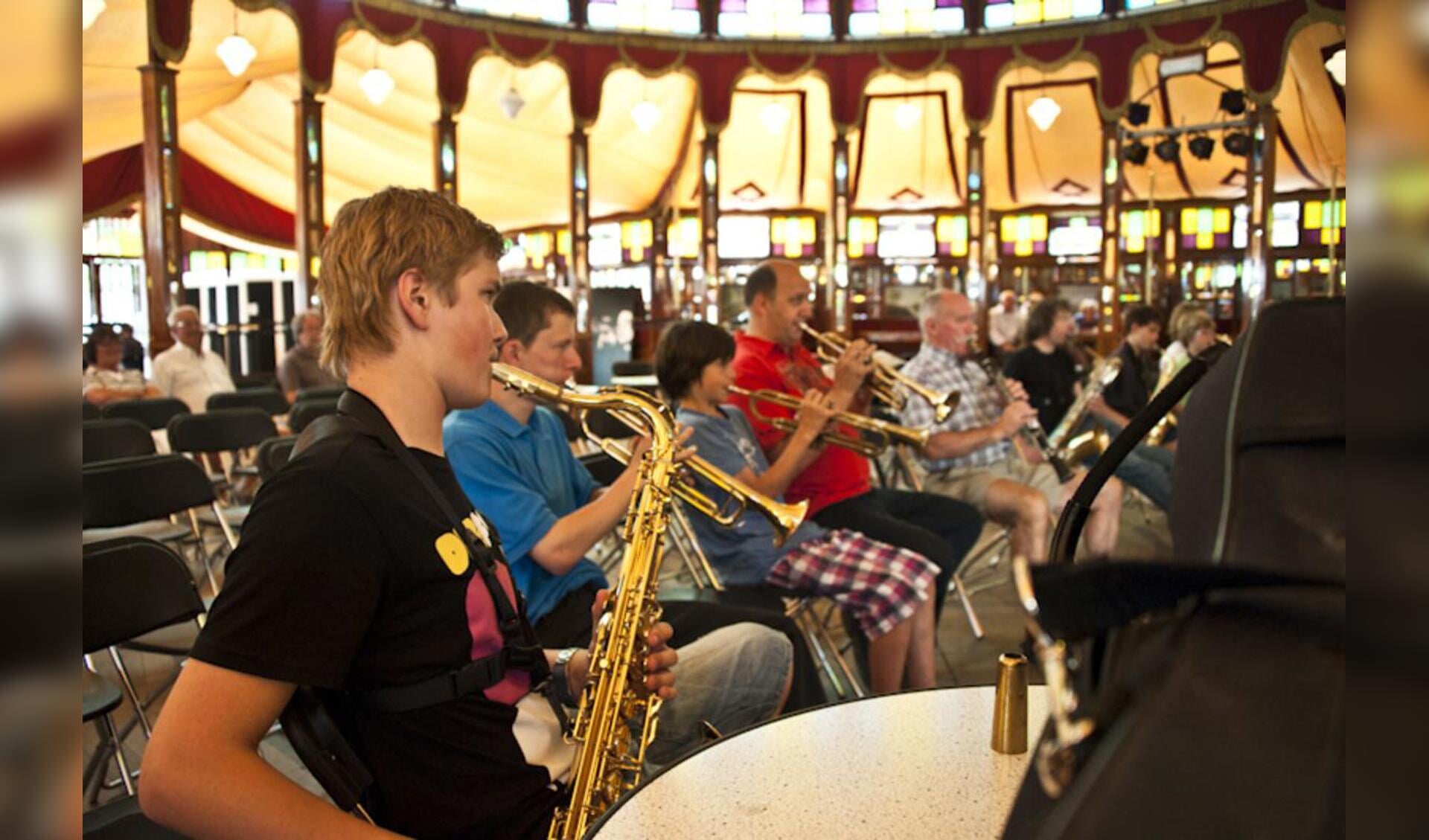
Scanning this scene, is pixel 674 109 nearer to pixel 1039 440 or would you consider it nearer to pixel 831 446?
pixel 1039 440

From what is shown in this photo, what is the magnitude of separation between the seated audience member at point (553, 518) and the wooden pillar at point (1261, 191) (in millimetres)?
12298

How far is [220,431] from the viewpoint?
498cm

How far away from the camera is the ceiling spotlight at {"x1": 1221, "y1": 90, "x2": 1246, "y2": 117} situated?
12750 mm

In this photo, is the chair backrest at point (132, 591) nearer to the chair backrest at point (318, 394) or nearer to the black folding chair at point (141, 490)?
the black folding chair at point (141, 490)

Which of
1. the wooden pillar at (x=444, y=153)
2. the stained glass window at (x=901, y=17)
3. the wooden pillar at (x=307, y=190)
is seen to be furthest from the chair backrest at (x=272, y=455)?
the stained glass window at (x=901, y=17)

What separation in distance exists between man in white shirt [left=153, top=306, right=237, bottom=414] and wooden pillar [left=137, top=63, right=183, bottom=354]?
8.70ft

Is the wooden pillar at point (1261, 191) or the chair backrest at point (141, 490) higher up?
the wooden pillar at point (1261, 191)

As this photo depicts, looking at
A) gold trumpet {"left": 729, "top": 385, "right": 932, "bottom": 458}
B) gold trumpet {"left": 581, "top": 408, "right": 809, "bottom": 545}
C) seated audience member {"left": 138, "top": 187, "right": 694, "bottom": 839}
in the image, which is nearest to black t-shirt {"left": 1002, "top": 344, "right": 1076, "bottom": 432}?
gold trumpet {"left": 729, "top": 385, "right": 932, "bottom": 458}

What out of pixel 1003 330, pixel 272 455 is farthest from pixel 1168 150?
pixel 272 455

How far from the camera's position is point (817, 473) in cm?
405

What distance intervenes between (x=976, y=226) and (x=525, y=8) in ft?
21.8

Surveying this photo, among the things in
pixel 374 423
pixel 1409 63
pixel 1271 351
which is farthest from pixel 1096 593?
pixel 374 423

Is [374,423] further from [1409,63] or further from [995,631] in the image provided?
[995,631]

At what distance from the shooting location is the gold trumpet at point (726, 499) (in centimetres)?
277
